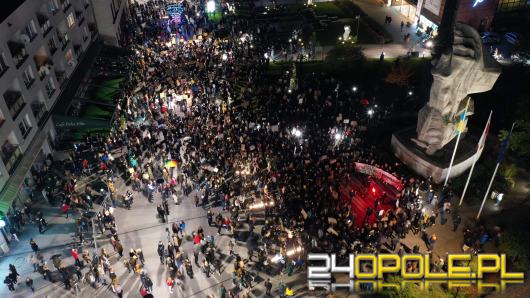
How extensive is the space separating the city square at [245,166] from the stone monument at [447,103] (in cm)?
12

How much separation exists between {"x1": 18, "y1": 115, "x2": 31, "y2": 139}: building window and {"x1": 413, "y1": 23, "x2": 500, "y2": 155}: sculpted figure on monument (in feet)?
102

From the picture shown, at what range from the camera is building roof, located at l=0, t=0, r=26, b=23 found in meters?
31.0

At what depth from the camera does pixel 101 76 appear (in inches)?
1802

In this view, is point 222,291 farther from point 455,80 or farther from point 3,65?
point 3,65

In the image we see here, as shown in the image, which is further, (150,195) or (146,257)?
(150,195)

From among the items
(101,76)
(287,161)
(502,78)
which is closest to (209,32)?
(101,76)

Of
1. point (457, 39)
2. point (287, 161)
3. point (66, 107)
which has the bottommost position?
point (287, 161)

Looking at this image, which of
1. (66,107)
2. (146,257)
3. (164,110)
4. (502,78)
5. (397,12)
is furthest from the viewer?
(397,12)

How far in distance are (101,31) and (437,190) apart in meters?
41.0

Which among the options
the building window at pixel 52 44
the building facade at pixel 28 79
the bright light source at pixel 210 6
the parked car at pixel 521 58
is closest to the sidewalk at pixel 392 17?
the parked car at pixel 521 58

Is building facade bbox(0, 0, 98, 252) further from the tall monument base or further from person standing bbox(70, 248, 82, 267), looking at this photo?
the tall monument base

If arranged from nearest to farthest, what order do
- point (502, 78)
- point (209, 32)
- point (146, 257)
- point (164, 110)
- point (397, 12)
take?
1. point (146, 257)
2. point (164, 110)
3. point (502, 78)
4. point (209, 32)
5. point (397, 12)

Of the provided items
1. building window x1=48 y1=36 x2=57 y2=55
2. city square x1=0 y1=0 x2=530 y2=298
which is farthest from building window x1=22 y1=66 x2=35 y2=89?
A: building window x1=48 y1=36 x2=57 y2=55

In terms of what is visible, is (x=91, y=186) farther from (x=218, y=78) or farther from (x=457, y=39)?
(x=457, y=39)
